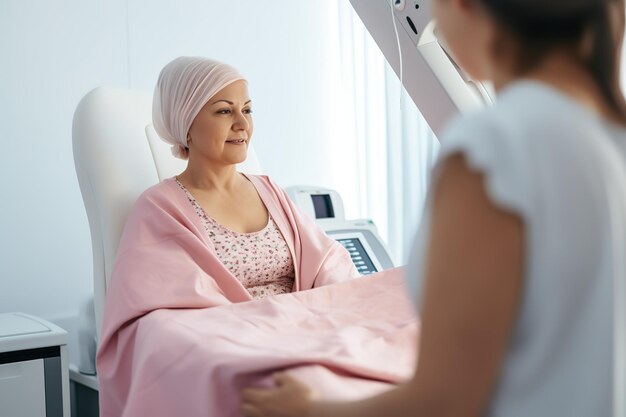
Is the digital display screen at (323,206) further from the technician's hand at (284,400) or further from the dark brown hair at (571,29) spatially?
the dark brown hair at (571,29)

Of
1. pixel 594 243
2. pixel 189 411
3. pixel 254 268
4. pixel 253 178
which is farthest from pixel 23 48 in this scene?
pixel 594 243

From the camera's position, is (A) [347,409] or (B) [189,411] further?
(B) [189,411]

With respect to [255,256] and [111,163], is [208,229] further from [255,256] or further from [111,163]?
[111,163]

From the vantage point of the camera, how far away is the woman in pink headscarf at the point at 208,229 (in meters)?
1.81

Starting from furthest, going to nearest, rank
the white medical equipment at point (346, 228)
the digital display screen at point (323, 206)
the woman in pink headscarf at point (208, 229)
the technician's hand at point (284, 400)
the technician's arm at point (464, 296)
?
the digital display screen at point (323, 206)
the white medical equipment at point (346, 228)
the woman in pink headscarf at point (208, 229)
the technician's hand at point (284, 400)
the technician's arm at point (464, 296)

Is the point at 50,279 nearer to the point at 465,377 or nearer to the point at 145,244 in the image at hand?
the point at 145,244

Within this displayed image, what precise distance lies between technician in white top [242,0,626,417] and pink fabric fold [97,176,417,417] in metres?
0.38

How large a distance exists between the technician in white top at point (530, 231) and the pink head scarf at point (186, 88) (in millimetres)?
1390

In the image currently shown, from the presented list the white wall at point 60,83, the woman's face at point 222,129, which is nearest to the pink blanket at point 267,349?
the woman's face at point 222,129

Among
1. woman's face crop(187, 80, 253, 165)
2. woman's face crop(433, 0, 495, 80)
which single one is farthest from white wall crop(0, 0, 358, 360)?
woman's face crop(433, 0, 495, 80)

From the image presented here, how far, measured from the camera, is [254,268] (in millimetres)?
1998

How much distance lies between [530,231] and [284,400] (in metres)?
0.35

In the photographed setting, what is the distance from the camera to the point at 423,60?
1652mm

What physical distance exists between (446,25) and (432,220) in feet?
0.65
